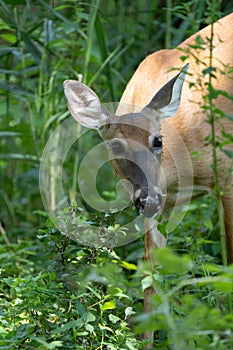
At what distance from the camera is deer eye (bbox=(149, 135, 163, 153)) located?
14.0 feet

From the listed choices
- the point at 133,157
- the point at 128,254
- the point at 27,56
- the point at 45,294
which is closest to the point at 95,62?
the point at 27,56

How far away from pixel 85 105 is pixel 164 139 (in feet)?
1.77

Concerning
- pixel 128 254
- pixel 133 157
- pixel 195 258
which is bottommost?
pixel 128 254

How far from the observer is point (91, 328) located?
312 cm

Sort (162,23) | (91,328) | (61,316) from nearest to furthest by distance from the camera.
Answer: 1. (91,328)
2. (61,316)
3. (162,23)

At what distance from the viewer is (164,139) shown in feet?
15.0

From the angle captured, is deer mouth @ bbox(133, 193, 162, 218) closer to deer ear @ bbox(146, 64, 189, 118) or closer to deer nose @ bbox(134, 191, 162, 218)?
deer nose @ bbox(134, 191, 162, 218)

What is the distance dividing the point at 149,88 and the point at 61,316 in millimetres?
1920

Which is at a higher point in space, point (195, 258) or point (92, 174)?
point (195, 258)

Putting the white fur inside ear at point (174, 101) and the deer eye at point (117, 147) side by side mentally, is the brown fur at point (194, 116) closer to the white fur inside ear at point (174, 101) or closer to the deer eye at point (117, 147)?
the white fur inside ear at point (174, 101)

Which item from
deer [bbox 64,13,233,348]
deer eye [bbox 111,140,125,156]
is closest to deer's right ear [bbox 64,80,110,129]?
deer [bbox 64,13,233,348]

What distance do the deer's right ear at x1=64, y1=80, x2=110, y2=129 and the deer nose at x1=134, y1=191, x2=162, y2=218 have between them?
56 centimetres

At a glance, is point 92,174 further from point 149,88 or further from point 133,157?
point 133,157

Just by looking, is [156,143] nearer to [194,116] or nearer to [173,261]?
[194,116]
